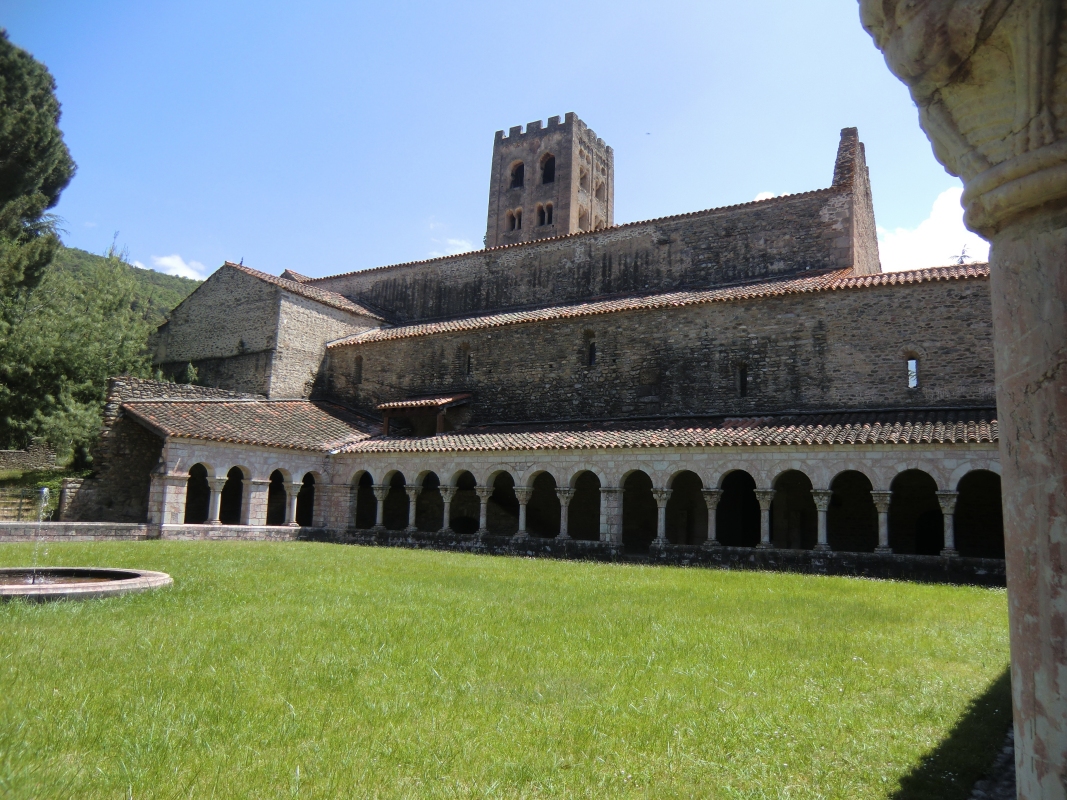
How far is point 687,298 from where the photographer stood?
66.3 feet

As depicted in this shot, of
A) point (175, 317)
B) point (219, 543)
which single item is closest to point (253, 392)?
point (175, 317)

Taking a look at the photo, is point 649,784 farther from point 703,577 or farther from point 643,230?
point 643,230

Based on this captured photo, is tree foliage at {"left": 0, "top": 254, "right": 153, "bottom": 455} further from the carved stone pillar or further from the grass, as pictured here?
the carved stone pillar

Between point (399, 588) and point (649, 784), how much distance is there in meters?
6.44

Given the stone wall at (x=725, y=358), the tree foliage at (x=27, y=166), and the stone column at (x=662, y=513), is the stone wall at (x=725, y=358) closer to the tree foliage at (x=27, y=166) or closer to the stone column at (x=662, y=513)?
the stone column at (x=662, y=513)

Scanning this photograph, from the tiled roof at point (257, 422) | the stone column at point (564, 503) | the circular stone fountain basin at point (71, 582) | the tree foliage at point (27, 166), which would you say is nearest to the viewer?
the circular stone fountain basin at point (71, 582)

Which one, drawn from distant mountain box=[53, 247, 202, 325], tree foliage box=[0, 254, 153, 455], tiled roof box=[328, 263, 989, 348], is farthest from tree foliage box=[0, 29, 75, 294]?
distant mountain box=[53, 247, 202, 325]

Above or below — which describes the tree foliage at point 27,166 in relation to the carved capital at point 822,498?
above

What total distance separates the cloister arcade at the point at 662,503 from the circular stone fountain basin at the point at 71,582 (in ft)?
29.4

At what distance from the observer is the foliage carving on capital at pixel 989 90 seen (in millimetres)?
1711

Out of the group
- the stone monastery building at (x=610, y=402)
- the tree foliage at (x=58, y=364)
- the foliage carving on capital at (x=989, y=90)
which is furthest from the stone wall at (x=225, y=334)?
the foliage carving on capital at (x=989, y=90)

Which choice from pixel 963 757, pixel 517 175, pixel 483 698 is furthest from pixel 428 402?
pixel 517 175

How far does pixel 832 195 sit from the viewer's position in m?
20.9

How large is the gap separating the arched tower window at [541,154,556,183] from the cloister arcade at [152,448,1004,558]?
19.0 m
